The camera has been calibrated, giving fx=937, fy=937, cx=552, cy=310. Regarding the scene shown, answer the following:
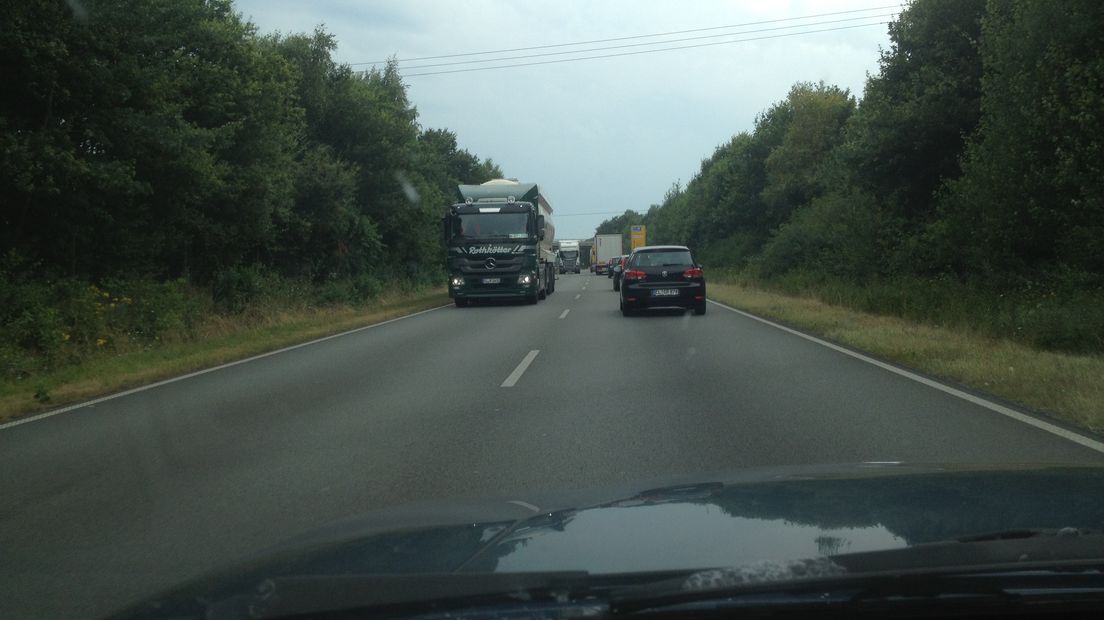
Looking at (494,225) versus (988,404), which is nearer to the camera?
(988,404)

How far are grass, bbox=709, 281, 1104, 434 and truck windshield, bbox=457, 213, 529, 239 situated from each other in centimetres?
1084

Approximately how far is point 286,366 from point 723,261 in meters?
51.4

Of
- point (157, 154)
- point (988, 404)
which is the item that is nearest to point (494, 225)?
point (157, 154)

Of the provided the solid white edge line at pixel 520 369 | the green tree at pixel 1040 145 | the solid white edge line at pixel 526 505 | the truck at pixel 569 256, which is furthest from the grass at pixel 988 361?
→ the truck at pixel 569 256

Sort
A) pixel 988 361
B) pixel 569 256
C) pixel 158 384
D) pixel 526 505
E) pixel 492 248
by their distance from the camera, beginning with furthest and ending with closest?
pixel 569 256 → pixel 492 248 → pixel 158 384 → pixel 988 361 → pixel 526 505

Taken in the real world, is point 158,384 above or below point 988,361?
above

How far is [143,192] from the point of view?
1808 cm

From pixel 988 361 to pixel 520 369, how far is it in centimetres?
577

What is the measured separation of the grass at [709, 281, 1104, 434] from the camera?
27.7 feet

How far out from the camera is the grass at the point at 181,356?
1085 centimetres

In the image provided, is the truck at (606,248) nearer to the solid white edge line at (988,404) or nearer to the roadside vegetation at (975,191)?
the roadside vegetation at (975,191)

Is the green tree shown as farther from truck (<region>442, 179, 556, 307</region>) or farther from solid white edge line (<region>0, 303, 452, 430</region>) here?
solid white edge line (<region>0, 303, 452, 430</region>)

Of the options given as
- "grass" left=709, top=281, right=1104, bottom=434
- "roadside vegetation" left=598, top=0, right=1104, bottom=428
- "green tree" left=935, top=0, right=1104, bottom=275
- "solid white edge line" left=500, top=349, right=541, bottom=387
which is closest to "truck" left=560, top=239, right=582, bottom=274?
"roadside vegetation" left=598, top=0, right=1104, bottom=428

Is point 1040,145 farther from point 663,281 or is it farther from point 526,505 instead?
point 526,505
